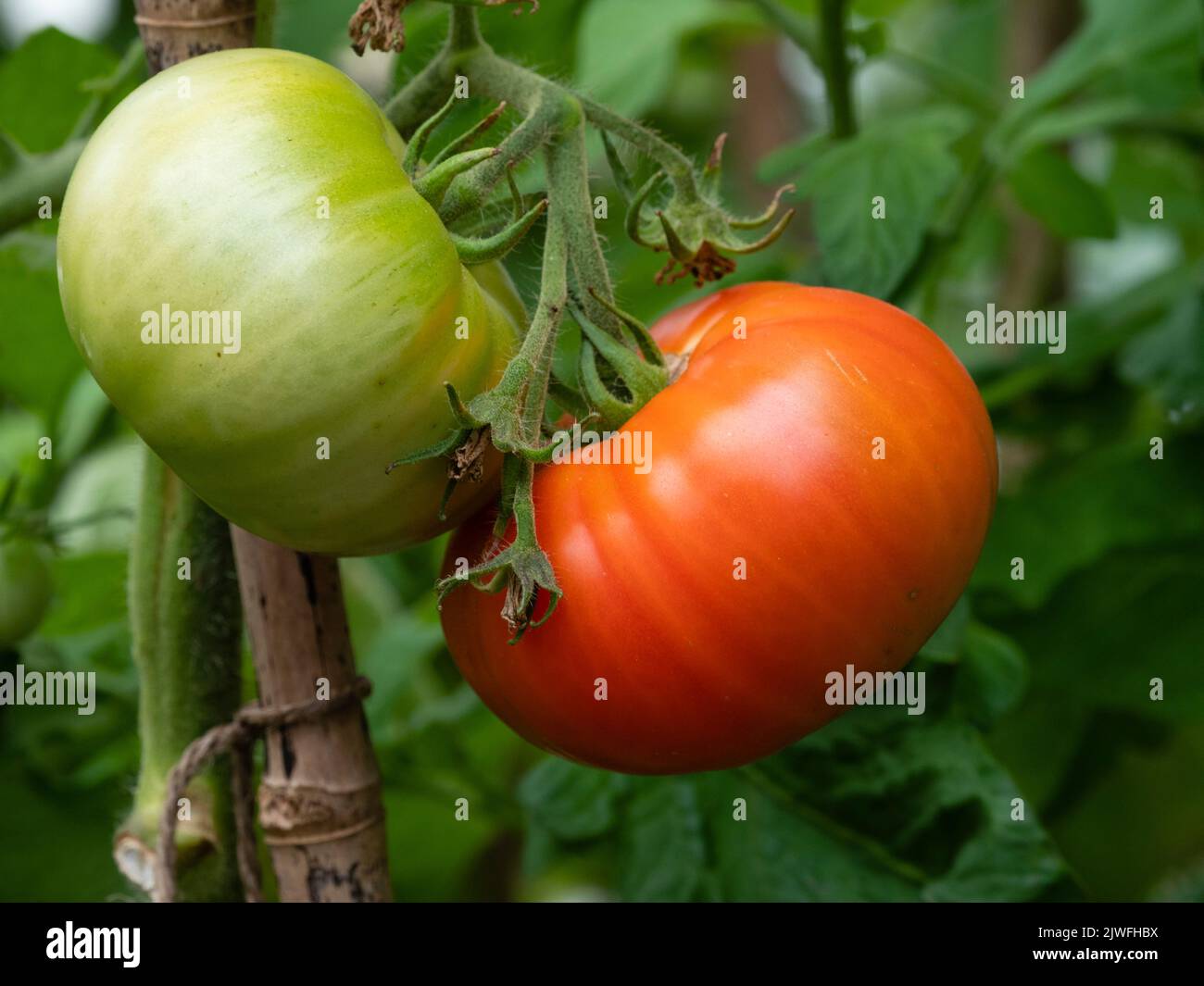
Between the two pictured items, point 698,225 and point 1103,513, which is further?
point 1103,513

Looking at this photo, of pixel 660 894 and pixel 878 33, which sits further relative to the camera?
pixel 878 33

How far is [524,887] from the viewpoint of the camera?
180 centimetres

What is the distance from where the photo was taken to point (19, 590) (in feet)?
3.27

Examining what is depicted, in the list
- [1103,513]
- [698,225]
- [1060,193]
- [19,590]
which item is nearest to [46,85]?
[19,590]

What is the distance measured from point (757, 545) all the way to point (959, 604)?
13.4 inches

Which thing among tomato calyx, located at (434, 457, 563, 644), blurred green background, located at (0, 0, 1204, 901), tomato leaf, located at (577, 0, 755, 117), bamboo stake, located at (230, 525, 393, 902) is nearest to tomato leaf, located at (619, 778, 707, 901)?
blurred green background, located at (0, 0, 1204, 901)

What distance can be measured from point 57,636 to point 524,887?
2.70ft

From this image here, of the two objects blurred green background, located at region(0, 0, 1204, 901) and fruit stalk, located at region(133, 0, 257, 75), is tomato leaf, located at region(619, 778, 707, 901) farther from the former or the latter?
fruit stalk, located at region(133, 0, 257, 75)

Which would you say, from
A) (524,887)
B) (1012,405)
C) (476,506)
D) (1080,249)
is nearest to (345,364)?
(476,506)

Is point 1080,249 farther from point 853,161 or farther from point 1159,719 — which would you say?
point 853,161

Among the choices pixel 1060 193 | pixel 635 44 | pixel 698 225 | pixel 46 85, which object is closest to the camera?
pixel 698 225

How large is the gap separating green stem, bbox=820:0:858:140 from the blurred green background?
2cm

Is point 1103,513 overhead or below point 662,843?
overhead

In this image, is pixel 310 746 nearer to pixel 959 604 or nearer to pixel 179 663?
pixel 179 663
